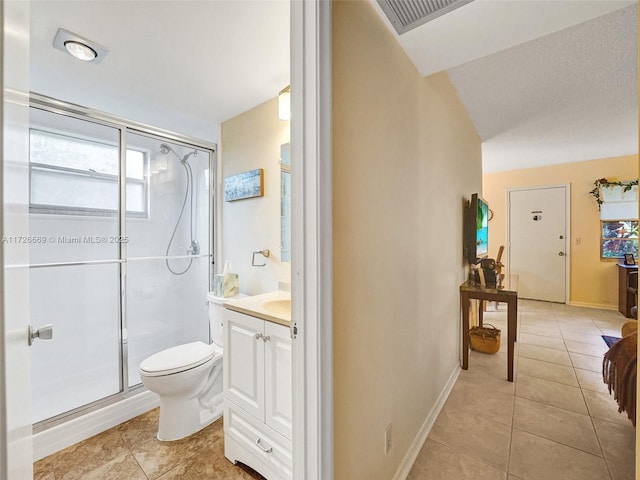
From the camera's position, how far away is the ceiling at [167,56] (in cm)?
130

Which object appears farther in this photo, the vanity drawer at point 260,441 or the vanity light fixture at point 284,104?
the vanity light fixture at point 284,104

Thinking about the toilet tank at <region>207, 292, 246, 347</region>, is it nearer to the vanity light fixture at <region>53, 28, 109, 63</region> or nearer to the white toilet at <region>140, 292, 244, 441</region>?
the white toilet at <region>140, 292, 244, 441</region>

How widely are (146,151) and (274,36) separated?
156cm

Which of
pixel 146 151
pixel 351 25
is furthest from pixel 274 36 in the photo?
pixel 146 151

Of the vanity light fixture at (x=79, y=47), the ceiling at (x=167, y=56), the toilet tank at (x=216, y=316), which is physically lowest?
the toilet tank at (x=216, y=316)

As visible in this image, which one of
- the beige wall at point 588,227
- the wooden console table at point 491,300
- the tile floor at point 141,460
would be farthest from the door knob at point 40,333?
the beige wall at point 588,227

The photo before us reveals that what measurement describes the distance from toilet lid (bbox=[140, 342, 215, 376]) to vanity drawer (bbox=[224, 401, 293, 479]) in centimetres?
37

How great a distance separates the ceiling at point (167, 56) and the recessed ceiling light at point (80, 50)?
68 mm

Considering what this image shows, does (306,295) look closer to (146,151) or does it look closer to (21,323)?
(21,323)

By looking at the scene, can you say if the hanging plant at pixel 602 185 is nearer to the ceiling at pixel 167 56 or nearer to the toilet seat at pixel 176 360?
the ceiling at pixel 167 56

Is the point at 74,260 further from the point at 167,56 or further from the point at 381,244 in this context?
the point at 381,244

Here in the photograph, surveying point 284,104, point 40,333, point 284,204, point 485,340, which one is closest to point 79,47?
point 284,104

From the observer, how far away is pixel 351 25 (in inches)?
39.9

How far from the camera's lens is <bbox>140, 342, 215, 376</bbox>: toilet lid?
160 centimetres
